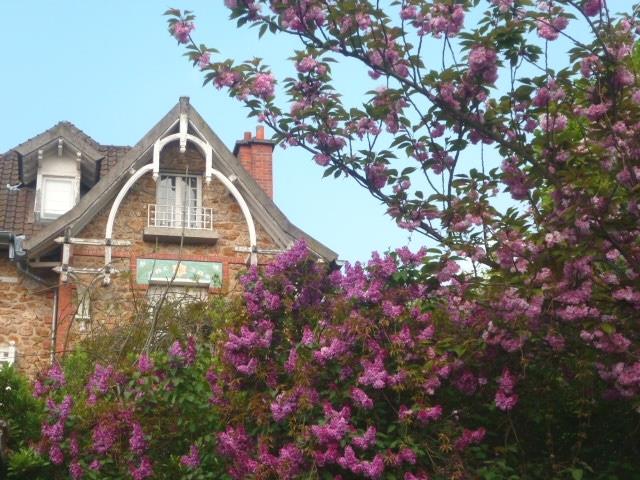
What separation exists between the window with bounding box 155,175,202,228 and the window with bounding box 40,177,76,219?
4.86ft

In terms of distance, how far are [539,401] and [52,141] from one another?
11416mm

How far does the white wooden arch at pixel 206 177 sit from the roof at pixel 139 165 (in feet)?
0.38

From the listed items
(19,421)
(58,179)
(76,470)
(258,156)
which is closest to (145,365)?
(76,470)

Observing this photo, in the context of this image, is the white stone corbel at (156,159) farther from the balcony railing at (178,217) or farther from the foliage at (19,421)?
the foliage at (19,421)

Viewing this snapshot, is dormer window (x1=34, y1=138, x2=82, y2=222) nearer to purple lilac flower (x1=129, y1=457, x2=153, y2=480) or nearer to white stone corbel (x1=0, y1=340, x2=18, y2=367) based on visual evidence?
white stone corbel (x1=0, y1=340, x2=18, y2=367)

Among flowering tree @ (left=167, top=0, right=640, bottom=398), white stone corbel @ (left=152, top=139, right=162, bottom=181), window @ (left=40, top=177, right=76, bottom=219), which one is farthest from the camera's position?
window @ (left=40, top=177, right=76, bottom=219)

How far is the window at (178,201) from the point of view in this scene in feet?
53.6

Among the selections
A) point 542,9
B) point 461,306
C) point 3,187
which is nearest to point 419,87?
point 542,9

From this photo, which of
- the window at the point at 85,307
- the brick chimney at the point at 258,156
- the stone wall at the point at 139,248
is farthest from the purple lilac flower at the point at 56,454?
the brick chimney at the point at 258,156

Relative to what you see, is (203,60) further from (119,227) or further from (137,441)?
(119,227)

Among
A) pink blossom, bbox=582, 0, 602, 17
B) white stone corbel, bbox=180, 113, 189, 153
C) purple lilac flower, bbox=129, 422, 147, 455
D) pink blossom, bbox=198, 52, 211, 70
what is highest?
white stone corbel, bbox=180, 113, 189, 153

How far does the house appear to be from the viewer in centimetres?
1541

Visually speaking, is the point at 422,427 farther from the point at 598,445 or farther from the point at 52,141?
the point at 52,141

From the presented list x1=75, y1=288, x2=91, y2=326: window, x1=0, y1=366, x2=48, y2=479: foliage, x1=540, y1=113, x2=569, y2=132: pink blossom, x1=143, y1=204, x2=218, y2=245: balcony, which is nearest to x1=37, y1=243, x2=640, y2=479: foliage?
x1=0, y1=366, x2=48, y2=479: foliage
